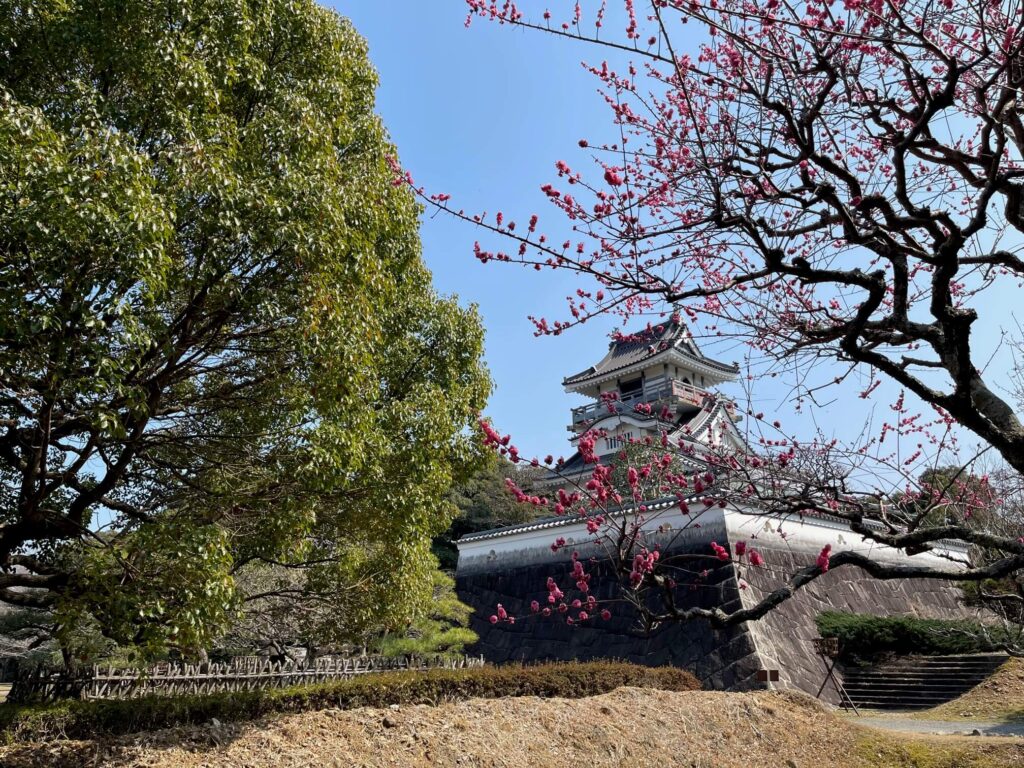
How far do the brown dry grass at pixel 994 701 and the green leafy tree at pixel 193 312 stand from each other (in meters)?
9.26

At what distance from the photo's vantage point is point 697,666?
39.2ft

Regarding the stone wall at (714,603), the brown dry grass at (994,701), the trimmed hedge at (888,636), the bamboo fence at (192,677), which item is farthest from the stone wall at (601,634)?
the brown dry grass at (994,701)

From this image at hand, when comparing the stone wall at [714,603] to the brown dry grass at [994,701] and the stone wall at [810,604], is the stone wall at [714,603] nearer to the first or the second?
the stone wall at [810,604]

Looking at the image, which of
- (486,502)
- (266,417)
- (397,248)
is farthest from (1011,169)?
(486,502)

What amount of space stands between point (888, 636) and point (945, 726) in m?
3.25

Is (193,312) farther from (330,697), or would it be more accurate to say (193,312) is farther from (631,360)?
(631,360)

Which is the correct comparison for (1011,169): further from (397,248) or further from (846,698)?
(846,698)

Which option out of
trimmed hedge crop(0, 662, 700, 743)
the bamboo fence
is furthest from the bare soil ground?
the bamboo fence

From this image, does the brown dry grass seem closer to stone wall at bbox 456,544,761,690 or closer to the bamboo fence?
stone wall at bbox 456,544,761,690

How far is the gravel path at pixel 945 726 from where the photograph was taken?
30.3 ft

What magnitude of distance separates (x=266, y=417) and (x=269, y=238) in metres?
2.06

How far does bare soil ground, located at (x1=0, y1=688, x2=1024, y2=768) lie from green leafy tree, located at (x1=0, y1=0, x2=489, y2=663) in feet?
3.18

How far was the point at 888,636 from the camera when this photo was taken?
1309 cm

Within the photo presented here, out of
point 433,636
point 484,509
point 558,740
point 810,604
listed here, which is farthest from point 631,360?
point 558,740
